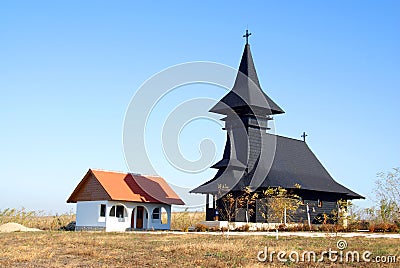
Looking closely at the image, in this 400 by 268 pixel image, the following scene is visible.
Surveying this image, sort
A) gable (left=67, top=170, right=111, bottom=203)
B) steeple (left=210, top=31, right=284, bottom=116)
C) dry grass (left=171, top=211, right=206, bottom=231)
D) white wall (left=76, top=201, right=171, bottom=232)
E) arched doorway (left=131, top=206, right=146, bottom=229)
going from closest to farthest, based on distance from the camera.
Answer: white wall (left=76, top=201, right=171, bottom=232) → gable (left=67, top=170, right=111, bottom=203) → arched doorway (left=131, top=206, right=146, bottom=229) → steeple (left=210, top=31, right=284, bottom=116) → dry grass (left=171, top=211, right=206, bottom=231)

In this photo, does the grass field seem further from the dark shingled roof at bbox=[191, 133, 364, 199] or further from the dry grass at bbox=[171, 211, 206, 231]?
the dry grass at bbox=[171, 211, 206, 231]

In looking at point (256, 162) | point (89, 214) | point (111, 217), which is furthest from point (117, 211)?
point (256, 162)

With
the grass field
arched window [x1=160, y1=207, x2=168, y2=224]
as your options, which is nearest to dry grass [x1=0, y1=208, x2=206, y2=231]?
arched window [x1=160, y1=207, x2=168, y2=224]

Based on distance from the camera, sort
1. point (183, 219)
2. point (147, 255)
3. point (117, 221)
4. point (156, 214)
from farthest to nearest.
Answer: point (183, 219), point (156, 214), point (117, 221), point (147, 255)

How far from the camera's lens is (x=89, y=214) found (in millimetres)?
35344

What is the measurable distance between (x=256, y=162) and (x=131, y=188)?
9088mm

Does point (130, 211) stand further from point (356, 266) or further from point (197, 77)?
point (356, 266)

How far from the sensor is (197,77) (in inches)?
907

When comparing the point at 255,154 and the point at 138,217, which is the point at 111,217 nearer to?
the point at 138,217

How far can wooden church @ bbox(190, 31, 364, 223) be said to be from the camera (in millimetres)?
34953

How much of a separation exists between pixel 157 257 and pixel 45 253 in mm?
3922

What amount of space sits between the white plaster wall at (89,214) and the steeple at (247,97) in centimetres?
1092

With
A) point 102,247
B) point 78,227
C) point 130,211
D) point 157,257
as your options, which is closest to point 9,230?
point 78,227

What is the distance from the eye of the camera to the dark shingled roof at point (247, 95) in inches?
1454
